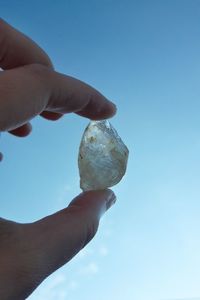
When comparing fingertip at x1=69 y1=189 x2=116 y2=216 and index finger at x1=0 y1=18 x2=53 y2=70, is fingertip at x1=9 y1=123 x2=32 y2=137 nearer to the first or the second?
index finger at x1=0 y1=18 x2=53 y2=70

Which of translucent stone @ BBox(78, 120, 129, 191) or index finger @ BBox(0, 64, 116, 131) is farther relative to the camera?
translucent stone @ BBox(78, 120, 129, 191)

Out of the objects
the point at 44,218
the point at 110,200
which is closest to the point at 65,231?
the point at 44,218

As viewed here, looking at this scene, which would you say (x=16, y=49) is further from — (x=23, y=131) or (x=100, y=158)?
(x=100, y=158)

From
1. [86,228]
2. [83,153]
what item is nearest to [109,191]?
[86,228]

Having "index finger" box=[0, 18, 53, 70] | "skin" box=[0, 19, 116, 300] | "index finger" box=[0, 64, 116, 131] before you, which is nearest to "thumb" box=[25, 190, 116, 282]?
"skin" box=[0, 19, 116, 300]

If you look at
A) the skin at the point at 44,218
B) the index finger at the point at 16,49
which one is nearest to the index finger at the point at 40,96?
the skin at the point at 44,218

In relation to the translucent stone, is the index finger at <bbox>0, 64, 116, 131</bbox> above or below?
above

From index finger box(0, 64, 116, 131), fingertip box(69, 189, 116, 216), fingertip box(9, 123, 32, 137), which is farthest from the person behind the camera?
fingertip box(9, 123, 32, 137)
